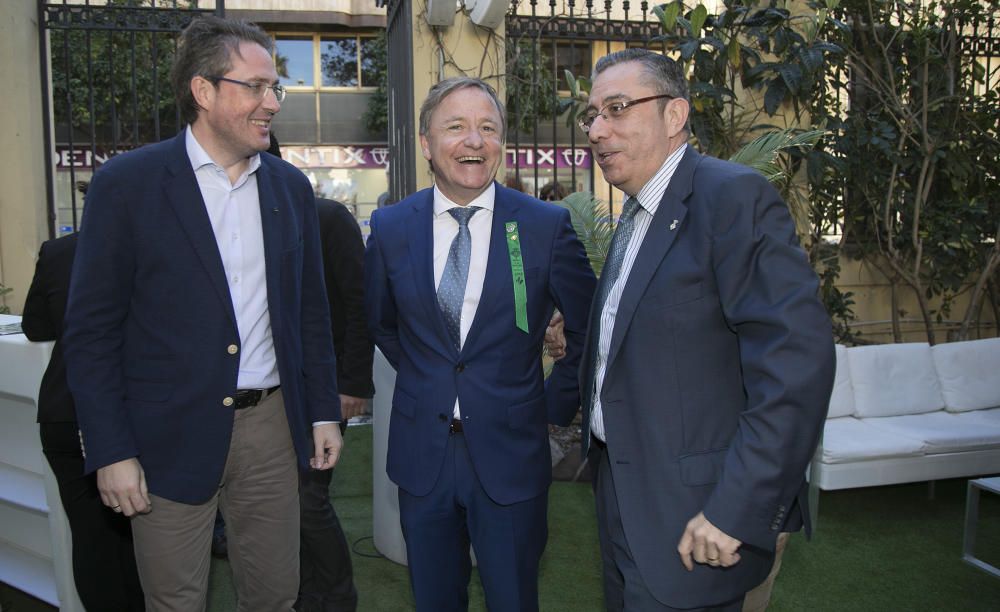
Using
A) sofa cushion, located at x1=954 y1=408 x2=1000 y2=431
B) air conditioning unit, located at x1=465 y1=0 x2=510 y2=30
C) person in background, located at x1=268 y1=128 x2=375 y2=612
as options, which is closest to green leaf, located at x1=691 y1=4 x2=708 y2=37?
air conditioning unit, located at x1=465 y1=0 x2=510 y2=30

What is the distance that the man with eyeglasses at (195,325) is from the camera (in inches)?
75.7

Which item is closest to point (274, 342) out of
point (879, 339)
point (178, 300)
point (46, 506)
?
point (178, 300)

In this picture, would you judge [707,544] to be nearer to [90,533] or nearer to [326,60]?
[90,533]

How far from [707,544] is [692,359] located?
369mm

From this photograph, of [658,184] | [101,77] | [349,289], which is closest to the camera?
[658,184]

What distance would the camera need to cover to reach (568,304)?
2.29 meters

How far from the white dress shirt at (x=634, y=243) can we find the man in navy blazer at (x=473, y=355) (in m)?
0.34

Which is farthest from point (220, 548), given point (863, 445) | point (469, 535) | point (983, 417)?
point (983, 417)

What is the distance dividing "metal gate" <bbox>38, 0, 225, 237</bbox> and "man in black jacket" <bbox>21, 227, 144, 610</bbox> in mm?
723

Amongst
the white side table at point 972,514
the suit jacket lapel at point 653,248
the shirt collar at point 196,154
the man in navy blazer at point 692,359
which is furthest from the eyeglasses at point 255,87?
the white side table at point 972,514

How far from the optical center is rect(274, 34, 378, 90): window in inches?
735

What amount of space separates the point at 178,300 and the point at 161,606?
788 millimetres

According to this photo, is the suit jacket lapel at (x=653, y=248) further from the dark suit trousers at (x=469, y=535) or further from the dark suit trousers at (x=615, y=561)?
the dark suit trousers at (x=469, y=535)

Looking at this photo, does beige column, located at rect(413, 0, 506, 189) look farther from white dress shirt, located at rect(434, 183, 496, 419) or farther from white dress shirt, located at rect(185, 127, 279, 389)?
white dress shirt, located at rect(185, 127, 279, 389)
